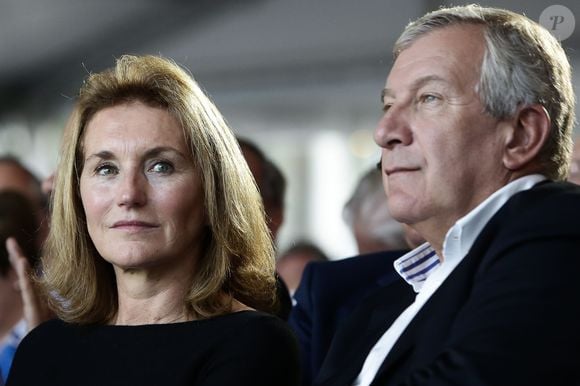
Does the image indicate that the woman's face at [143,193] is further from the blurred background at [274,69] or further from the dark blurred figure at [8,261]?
the blurred background at [274,69]

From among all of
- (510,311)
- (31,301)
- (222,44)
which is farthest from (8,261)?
(510,311)

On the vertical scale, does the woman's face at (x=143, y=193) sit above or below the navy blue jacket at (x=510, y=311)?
above

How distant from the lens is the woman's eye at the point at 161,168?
240 cm

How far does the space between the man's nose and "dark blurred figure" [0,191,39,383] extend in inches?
61.3

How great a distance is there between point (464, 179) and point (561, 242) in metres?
0.40

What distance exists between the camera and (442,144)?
2166 millimetres

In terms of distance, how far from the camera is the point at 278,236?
3.77m

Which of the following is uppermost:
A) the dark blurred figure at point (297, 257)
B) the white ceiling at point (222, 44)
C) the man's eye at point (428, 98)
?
the white ceiling at point (222, 44)

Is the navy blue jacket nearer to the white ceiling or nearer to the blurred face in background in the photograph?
the blurred face in background

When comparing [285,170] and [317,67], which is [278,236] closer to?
[285,170]

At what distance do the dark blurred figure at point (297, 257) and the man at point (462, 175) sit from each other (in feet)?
4.48

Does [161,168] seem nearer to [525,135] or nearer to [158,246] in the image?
[158,246]

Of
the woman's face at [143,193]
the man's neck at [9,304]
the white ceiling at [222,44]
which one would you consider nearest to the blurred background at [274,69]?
the white ceiling at [222,44]

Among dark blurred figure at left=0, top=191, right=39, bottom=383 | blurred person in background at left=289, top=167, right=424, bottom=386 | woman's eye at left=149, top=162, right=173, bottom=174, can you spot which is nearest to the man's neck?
dark blurred figure at left=0, top=191, right=39, bottom=383
